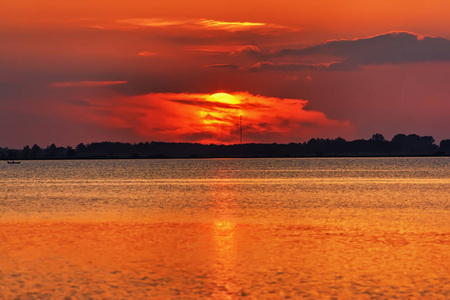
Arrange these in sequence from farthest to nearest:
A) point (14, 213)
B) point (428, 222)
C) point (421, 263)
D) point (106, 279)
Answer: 1. point (14, 213)
2. point (428, 222)
3. point (421, 263)
4. point (106, 279)

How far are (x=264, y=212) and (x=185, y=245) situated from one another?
2311cm

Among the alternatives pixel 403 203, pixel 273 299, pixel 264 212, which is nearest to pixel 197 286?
pixel 273 299

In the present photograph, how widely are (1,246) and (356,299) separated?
20392mm

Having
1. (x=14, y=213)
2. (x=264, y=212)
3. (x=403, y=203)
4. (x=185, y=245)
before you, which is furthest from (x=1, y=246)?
(x=403, y=203)

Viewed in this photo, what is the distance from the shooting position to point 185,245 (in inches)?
1316

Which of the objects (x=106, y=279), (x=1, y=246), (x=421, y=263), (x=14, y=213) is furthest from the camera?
(x=14, y=213)

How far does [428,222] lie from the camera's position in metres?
46.3

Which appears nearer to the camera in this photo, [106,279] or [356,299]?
[356,299]

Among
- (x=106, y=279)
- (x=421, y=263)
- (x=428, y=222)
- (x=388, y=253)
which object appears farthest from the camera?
(x=428, y=222)

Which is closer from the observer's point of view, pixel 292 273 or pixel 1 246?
pixel 292 273

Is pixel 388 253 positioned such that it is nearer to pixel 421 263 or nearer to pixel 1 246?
pixel 421 263

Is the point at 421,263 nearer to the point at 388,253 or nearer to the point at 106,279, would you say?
the point at 388,253

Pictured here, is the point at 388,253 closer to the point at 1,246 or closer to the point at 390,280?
the point at 390,280

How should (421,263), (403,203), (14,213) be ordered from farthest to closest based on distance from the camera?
1. (403,203)
2. (14,213)
3. (421,263)
